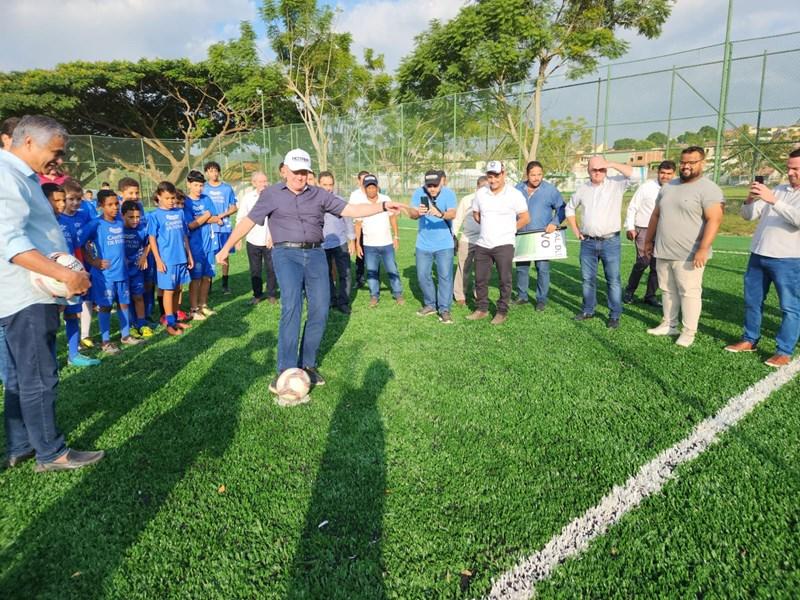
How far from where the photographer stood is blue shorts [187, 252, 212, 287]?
23.1 feet

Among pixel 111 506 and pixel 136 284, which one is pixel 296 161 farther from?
pixel 136 284

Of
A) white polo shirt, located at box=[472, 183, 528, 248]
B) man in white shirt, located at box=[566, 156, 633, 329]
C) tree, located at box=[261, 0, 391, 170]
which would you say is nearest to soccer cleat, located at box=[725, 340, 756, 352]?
man in white shirt, located at box=[566, 156, 633, 329]

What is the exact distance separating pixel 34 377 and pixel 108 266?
3085 mm

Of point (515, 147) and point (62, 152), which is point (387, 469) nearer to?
point (62, 152)

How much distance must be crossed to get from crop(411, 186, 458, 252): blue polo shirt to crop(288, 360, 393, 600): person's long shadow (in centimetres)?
334

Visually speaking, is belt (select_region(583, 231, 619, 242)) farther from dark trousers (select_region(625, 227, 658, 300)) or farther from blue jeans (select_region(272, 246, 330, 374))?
blue jeans (select_region(272, 246, 330, 374))

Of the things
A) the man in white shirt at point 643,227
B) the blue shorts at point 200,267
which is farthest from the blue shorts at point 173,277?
the man in white shirt at point 643,227

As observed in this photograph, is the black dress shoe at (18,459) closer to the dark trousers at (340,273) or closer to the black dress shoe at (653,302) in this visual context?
the dark trousers at (340,273)

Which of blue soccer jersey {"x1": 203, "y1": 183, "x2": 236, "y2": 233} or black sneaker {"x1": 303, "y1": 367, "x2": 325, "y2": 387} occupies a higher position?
blue soccer jersey {"x1": 203, "y1": 183, "x2": 236, "y2": 233}

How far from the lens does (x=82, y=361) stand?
516 centimetres

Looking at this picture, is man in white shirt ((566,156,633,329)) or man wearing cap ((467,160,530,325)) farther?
man wearing cap ((467,160,530,325))

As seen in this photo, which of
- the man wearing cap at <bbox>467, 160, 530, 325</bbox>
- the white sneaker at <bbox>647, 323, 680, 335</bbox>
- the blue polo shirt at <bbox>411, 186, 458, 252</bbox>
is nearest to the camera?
the white sneaker at <bbox>647, 323, 680, 335</bbox>

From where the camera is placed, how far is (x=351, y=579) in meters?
2.24

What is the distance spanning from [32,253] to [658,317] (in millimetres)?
6993
